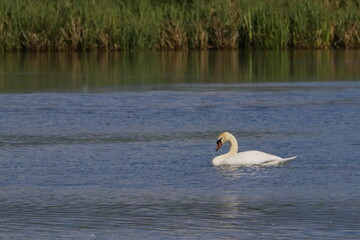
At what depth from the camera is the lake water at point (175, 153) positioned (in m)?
8.22

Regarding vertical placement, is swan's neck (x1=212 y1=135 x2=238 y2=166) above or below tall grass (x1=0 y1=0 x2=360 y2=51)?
below

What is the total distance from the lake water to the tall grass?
19.3 ft

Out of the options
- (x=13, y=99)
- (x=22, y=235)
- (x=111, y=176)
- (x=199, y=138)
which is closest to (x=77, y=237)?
(x=22, y=235)

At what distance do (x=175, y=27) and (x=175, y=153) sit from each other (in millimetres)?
17842

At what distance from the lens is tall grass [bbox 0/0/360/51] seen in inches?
1160

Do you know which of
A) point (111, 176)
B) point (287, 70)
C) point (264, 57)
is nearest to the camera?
point (111, 176)

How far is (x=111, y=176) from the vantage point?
10.5m

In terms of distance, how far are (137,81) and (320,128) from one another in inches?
313

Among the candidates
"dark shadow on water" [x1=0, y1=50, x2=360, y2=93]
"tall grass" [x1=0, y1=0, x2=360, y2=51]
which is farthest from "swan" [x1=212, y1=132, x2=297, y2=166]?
"tall grass" [x1=0, y1=0, x2=360, y2=51]

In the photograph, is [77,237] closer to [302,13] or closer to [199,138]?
[199,138]

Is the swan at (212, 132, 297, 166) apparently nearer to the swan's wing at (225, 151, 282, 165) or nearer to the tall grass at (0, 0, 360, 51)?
the swan's wing at (225, 151, 282, 165)

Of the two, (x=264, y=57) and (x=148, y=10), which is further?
(x=148, y=10)

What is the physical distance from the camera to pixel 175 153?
468 inches

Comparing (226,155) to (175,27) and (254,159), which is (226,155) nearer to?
(254,159)
